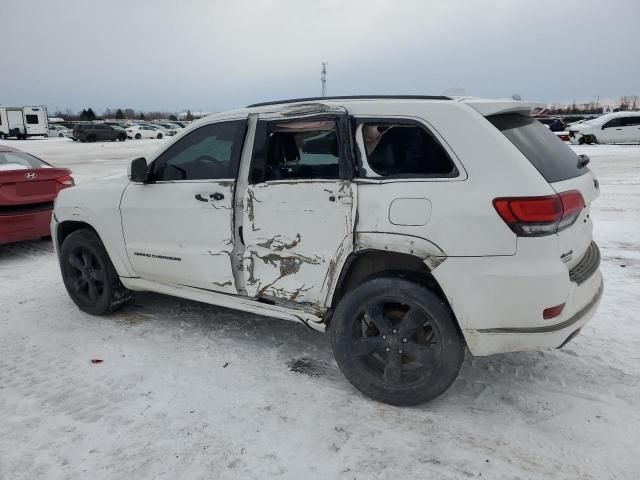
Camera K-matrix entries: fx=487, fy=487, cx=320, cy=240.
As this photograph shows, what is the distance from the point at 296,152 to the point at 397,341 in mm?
1445

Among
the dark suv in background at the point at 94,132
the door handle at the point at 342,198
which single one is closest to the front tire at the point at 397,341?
the door handle at the point at 342,198

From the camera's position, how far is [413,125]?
2891 millimetres

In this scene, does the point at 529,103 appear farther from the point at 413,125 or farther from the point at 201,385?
the point at 201,385

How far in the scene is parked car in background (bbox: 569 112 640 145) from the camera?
2294 centimetres

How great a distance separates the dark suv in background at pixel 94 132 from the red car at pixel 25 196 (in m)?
35.5

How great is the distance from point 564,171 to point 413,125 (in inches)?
36.8

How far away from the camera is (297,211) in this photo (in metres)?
3.17

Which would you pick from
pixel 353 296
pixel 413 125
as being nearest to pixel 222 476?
pixel 353 296

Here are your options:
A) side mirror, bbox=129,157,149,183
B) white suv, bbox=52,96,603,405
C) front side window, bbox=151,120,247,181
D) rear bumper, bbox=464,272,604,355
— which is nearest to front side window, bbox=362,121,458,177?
white suv, bbox=52,96,603,405

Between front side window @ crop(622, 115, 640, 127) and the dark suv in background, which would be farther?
the dark suv in background

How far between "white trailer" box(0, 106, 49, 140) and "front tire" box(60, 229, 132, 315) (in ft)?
156

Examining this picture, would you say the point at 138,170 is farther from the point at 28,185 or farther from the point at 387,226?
the point at 28,185

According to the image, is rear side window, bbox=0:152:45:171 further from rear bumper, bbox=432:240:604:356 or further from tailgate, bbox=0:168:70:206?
rear bumper, bbox=432:240:604:356

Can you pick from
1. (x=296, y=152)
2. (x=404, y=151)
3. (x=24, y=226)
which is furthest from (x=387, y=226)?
(x=24, y=226)
